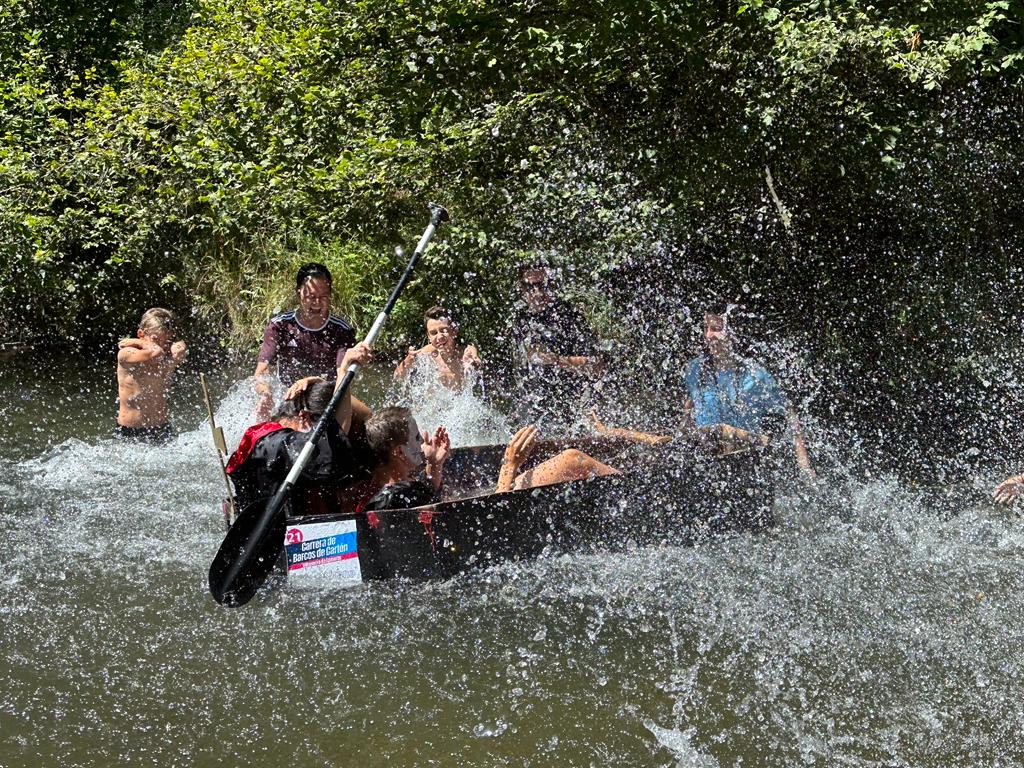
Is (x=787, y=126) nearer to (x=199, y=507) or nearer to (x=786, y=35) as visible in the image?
(x=786, y=35)

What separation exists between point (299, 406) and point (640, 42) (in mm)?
4920

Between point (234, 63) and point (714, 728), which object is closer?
point (714, 728)

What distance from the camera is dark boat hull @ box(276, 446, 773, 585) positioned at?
18.9 feet

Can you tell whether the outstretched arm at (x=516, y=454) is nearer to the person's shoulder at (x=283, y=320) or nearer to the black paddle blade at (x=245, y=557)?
the black paddle blade at (x=245, y=557)

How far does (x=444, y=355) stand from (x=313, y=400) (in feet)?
9.86

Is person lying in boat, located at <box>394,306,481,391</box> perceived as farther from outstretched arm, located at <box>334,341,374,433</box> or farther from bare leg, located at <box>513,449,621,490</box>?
outstretched arm, located at <box>334,341,374,433</box>

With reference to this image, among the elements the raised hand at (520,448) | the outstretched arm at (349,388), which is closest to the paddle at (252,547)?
the outstretched arm at (349,388)

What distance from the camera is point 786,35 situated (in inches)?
327

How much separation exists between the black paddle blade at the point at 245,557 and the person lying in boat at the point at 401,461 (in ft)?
1.68

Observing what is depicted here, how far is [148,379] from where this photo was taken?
8.48m

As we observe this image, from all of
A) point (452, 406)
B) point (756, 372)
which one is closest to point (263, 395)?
point (452, 406)

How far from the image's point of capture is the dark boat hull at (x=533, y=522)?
5.76 meters

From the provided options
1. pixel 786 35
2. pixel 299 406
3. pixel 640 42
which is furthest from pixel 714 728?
pixel 640 42

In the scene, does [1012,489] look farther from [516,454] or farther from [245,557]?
[245,557]
